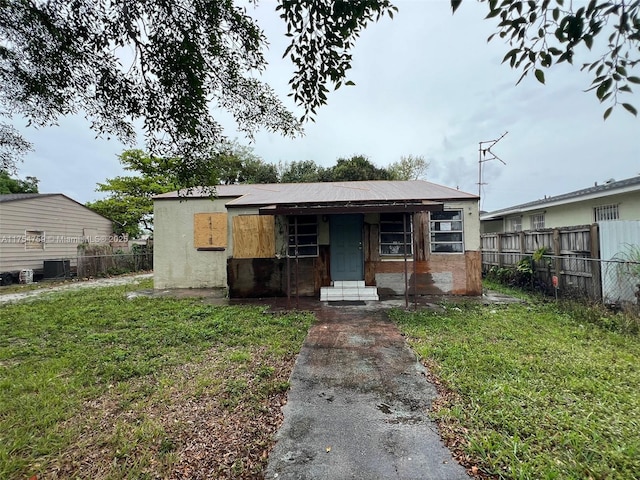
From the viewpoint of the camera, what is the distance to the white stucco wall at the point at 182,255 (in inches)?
379

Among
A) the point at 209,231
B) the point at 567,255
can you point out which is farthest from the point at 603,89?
the point at 209,231

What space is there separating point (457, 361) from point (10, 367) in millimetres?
5532

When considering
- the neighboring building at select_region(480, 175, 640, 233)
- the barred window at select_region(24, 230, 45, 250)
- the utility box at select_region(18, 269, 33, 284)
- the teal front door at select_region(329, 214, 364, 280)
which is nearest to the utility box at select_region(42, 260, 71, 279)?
the utility box at select_region(18, 269, 33, 284)

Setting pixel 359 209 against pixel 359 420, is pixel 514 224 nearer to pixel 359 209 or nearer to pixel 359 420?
pixel 359 209

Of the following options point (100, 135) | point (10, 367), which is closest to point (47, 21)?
point (100, 135)

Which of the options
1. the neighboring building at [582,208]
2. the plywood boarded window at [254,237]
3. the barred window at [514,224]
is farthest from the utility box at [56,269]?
the barred window at [514,224]

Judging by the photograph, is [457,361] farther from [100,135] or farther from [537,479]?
[100,135]

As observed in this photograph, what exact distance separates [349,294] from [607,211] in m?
8.00

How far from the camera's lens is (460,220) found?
761 centimetres

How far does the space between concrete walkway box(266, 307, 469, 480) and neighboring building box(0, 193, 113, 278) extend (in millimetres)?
14743

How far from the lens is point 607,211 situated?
27.9ft

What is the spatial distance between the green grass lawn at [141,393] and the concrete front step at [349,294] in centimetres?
174

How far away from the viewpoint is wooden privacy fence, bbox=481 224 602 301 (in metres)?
5.90

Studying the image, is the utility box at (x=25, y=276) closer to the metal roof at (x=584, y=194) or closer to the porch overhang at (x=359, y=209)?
the porch overhang at (x=359, y=209)
